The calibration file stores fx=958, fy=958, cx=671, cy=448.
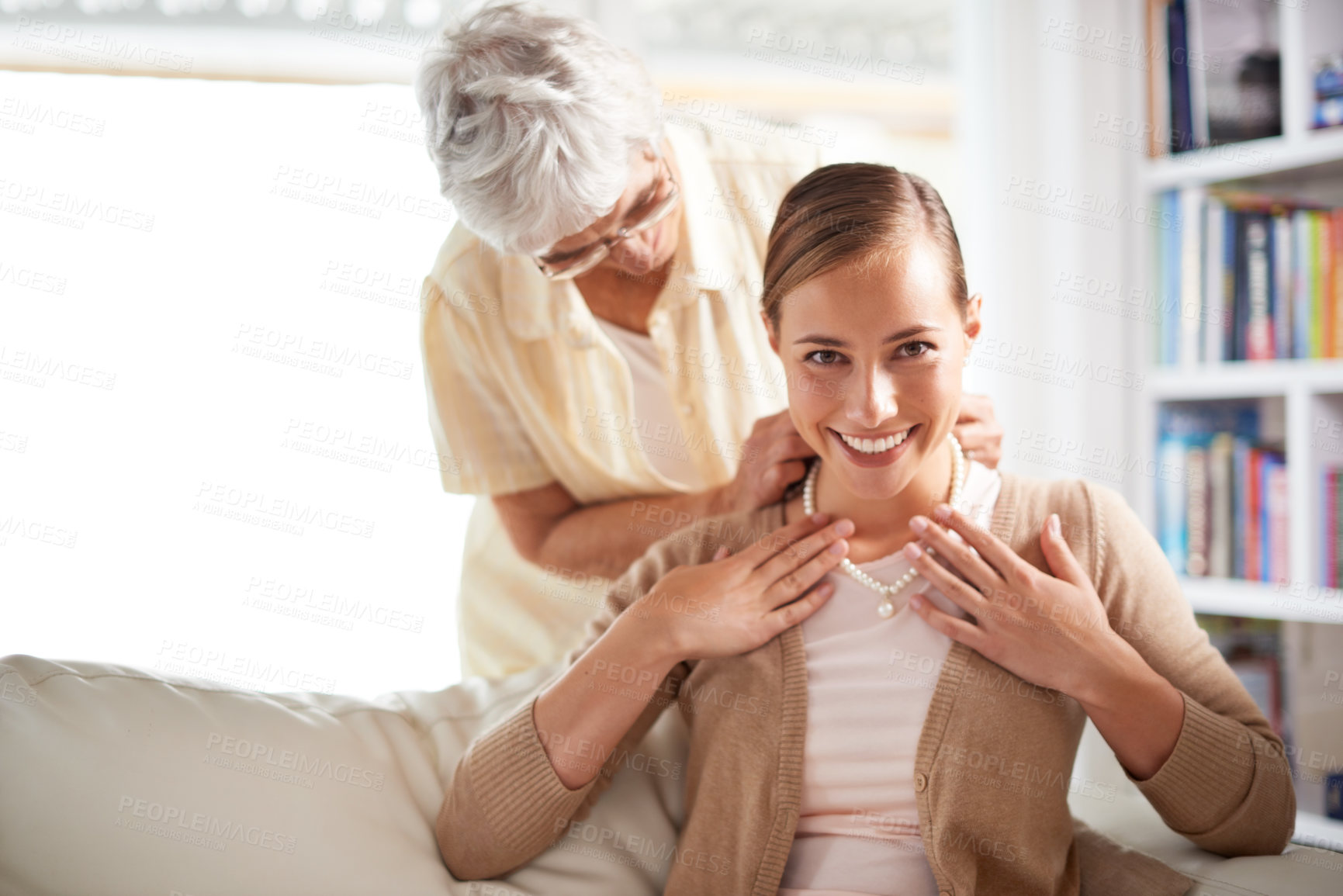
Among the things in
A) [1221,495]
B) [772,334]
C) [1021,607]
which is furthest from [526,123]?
[1221,495]

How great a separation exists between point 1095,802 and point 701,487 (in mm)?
829

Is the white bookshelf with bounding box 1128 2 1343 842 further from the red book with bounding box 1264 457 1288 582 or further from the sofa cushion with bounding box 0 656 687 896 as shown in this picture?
the sofa cushion with bounding box 0 656 687 896

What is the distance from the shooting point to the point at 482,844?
4.04ft

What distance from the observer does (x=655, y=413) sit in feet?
5.90

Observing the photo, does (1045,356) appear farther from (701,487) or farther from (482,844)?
(482,844)

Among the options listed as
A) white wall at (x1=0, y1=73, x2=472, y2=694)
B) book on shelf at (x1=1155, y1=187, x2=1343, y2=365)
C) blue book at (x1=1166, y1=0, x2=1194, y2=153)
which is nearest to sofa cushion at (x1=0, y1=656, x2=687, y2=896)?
white wall at (x1=0, y1=73, x2=472, y2=694)

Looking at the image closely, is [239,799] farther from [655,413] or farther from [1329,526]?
[1329,526]

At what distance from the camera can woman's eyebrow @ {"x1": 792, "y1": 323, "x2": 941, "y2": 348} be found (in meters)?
1.15

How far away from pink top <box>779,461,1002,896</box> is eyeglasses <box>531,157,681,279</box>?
0.59m

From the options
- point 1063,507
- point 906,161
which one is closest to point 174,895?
point 1063,507

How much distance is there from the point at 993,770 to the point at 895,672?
0.53 ft

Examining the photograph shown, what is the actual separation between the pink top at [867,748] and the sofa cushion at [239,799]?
0.25 m

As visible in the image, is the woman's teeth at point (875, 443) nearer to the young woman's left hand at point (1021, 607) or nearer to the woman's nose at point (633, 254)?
the young woman's left hand at point (1021, 607)

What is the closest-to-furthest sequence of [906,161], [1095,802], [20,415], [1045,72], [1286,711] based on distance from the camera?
[1095,802] < [20,415] < [1286,711] < [1045,72] < [906,161]
